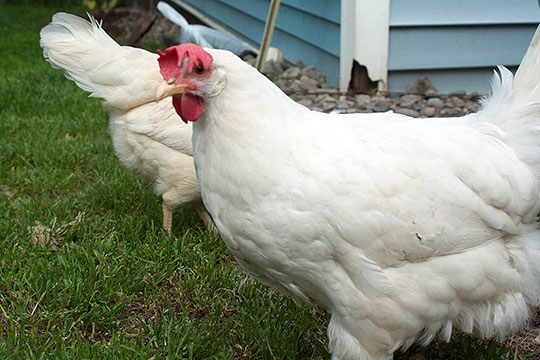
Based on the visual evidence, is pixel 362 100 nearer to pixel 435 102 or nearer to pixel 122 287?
pixel 435 102

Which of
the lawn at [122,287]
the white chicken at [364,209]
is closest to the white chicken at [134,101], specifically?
the lawn at [122,287]

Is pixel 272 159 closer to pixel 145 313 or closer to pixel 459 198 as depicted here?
pixel 459 198

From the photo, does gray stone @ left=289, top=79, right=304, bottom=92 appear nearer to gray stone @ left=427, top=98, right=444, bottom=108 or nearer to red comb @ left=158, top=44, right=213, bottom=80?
gray stone @ left=427, top=98, right=444, bottom=108

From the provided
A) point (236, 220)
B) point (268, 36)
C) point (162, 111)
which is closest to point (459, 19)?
point (268, 36)

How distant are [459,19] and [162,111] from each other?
3508 mm

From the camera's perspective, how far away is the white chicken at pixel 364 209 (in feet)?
6.72

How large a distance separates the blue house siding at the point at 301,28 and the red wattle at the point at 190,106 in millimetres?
4174

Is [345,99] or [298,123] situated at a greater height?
[298,123]

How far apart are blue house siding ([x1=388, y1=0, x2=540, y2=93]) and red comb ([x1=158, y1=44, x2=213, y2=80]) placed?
3.96 meters

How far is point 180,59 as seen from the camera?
77.2 inches

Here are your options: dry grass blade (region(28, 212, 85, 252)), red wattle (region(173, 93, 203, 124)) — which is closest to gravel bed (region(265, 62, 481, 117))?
dry grass blade (region(28, 212, 85, 252))

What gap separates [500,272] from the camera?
2.23 meters

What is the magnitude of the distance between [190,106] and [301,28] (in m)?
5.34

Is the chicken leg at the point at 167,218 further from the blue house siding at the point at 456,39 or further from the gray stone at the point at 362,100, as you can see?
the blue house siding at the point at 456,39
